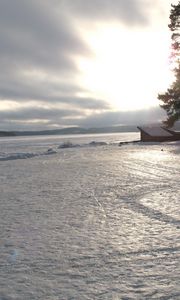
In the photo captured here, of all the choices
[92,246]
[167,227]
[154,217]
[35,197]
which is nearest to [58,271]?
[92,246]

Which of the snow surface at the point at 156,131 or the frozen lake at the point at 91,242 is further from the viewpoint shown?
the snow surface at the point at 156,131

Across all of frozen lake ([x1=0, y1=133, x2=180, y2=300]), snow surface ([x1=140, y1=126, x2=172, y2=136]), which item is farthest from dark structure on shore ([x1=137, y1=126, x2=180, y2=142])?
frozen lake ([x1=0, y1=133, x2=180, y2=300])

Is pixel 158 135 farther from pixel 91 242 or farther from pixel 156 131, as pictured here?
pixel 91 242

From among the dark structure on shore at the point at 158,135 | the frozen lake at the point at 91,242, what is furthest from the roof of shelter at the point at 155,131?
the frozen lake at the point at 91,242

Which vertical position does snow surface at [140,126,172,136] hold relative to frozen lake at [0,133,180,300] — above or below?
above

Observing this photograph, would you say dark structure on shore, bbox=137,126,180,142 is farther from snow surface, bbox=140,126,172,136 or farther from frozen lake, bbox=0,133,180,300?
frozen lake, bbox=0,133,180,300

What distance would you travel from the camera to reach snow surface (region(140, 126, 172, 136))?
3803cm

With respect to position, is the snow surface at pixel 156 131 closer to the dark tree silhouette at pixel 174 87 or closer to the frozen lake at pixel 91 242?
the dark tree silhouette at pixel 174 87

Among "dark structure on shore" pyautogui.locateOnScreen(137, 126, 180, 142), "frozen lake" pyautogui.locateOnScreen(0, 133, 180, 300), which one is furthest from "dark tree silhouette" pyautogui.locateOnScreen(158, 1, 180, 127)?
"frozen lake" pyautogui.locateOnScreen(0, 133, 180, 300)

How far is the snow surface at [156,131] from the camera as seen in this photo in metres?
38.0

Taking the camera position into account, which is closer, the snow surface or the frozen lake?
the frozen lake

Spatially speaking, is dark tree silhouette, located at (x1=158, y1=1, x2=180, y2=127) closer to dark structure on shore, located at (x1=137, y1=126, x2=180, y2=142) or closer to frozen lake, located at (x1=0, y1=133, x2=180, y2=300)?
dark structure on shore, located at (x1=137, y1=126, x2=180, y2=142)

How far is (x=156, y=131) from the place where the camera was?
129ft

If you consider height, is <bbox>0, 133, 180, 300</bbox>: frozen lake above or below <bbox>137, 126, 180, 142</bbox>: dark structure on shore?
below
